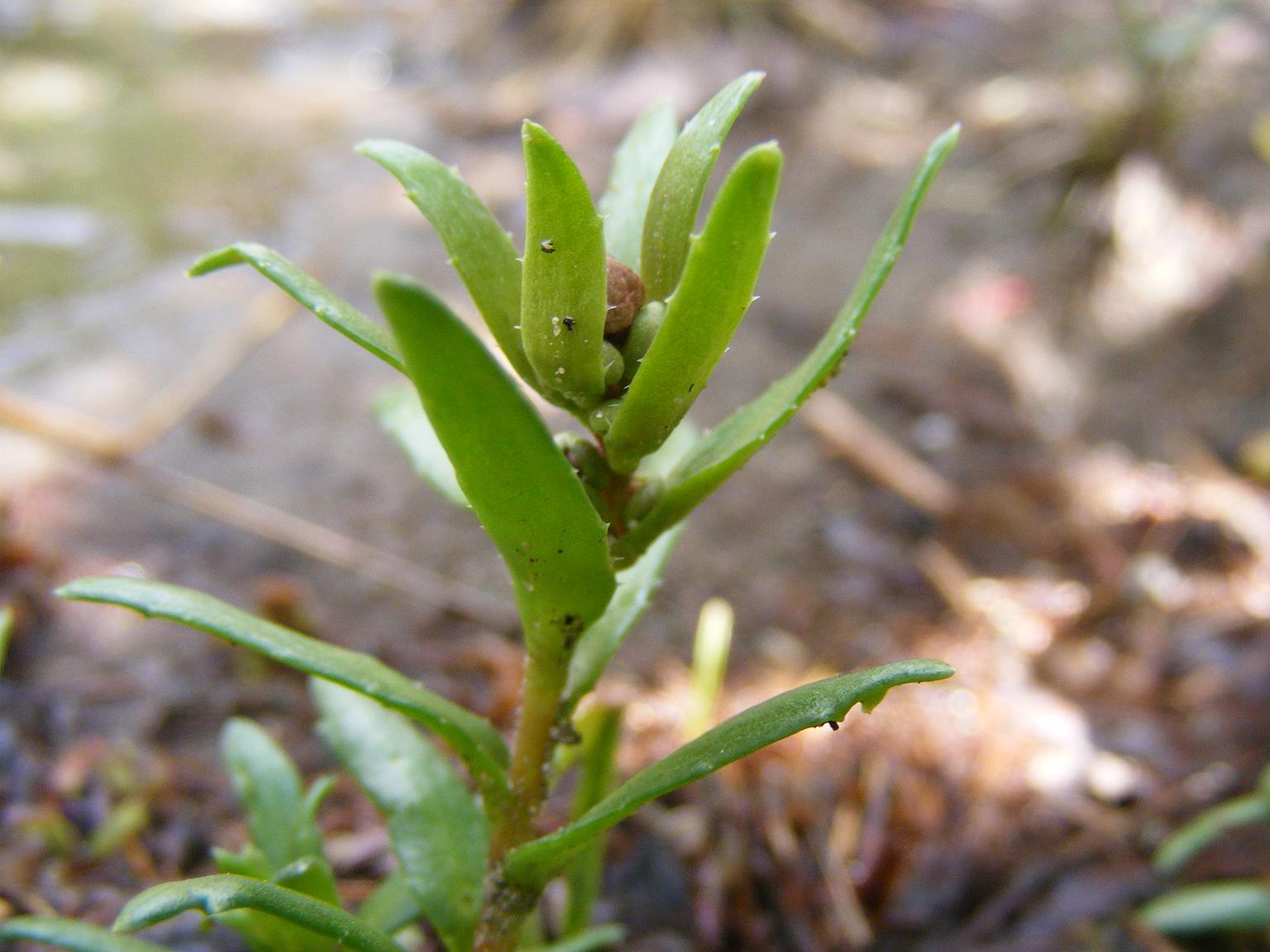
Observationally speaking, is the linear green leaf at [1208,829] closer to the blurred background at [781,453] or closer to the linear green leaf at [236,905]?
the blurred background at [781,453]

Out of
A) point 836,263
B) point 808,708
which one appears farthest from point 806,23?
point 808,708

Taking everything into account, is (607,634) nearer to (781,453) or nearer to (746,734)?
(746,734)

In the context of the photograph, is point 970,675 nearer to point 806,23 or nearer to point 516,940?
point 516,940

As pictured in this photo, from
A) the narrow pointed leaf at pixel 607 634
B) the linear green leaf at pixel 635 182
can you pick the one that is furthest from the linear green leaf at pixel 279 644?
the linear green leaf at pixel 635 182

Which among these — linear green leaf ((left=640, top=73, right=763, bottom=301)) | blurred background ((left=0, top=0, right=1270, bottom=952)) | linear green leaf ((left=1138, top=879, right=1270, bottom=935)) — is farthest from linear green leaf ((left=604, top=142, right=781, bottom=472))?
linear green leaf ((left=1138, top=879, right=1270, bottom=935))

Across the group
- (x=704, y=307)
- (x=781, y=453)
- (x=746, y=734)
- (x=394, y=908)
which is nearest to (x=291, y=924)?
(x=394, y=908)

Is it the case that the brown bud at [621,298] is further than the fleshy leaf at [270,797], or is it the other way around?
the fleshy leaf at [270,797]

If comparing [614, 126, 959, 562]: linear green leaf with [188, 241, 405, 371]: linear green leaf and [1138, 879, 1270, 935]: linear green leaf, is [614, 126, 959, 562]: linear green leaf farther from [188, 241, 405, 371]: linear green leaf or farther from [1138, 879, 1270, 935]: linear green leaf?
[1138, 879, 1270, 935]: linear green leaf
